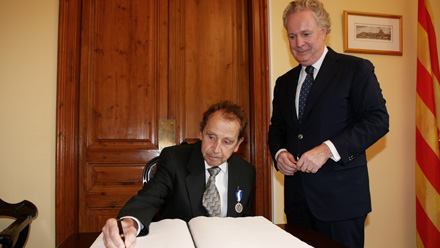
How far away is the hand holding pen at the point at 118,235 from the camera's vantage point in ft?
3.21

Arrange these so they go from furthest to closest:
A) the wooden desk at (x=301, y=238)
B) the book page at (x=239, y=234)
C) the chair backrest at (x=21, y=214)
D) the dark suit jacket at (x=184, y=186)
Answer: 1. the chair backrest at (x=21, y=214)
2. the dark suit jacket at (x=184, y=186)
3. the wooden desk at (x=301, y=238)
4. the book page at (x=239, y=234)

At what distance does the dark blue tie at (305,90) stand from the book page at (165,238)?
0.93 meters

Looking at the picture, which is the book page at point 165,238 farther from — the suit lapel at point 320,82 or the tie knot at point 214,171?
the suit lapel at point 320,82

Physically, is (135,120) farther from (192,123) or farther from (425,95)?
(425,95)

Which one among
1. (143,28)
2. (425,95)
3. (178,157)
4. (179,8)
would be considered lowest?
(178,157)

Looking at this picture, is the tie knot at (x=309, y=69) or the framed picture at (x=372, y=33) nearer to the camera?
the tie knot at (x=309, y=69)

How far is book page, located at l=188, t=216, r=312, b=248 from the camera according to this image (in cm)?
96

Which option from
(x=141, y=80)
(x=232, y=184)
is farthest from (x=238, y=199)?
(x=141, y=80)

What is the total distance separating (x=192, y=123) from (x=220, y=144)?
1.70 metres

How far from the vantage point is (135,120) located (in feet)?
10.7

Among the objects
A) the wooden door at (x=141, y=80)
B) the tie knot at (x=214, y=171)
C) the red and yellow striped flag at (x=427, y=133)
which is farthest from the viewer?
the wooden door at (x=141, y=80)

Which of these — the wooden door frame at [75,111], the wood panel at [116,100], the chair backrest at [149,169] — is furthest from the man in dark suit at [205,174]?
the wood panel at [116,100]

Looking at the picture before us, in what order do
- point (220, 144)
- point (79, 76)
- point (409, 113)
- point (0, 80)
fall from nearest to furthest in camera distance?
point (220, 144) < point (0, 80) < point (79, 76) < point (409, 113)

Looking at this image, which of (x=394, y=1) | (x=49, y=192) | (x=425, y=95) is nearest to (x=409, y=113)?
(x=425, y=95)
